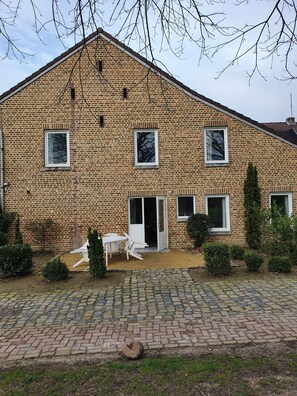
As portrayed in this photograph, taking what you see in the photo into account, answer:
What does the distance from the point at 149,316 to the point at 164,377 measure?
242 cm

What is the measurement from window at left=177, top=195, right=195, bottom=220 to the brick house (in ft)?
0.13

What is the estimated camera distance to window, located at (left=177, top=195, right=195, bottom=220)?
15.3m

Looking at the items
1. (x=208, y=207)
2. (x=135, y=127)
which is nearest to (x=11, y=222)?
(x=135, y=127)

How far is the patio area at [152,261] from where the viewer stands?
11.0 metres

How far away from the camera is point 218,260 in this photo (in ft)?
30.6

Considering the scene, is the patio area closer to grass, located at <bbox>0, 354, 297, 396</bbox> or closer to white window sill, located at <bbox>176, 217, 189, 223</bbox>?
white window sill, located at <bbox>176, 217, 189, 223</bbox>

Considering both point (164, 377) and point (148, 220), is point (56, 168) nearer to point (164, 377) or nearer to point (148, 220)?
point (148, 220)

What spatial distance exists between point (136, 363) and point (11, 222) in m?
11.4

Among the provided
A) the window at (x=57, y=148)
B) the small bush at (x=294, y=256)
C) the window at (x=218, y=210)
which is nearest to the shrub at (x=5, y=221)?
the window at (x=57, y=148)

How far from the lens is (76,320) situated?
252 inches

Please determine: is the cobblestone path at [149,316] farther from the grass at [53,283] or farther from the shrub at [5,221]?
the shrub at [5,221]

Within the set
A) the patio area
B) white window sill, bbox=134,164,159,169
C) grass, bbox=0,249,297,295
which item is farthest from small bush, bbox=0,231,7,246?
white window sill, bbox=134,164,159,169

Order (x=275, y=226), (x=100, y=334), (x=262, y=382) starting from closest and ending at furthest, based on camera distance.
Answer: (x=262, y=382) → (x=100, y=334) → (x=275, y=226)

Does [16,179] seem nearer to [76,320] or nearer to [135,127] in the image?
[135,127]
